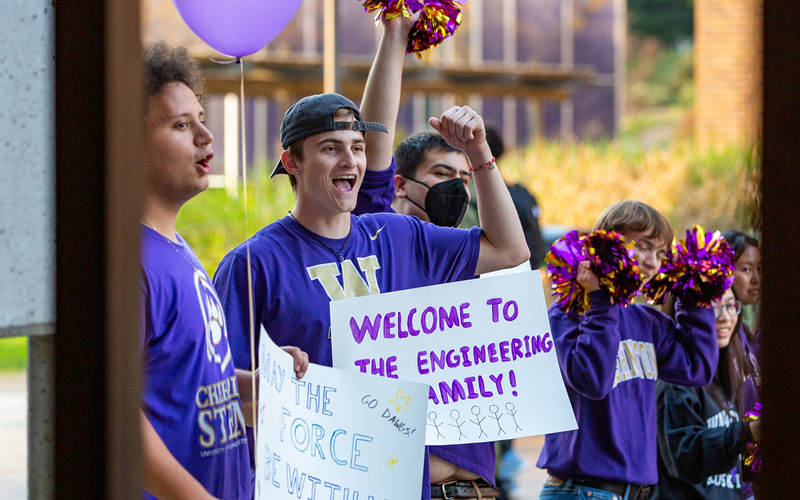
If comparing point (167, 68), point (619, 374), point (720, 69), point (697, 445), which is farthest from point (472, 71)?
point (167, 68)

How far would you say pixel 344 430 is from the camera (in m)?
1.91

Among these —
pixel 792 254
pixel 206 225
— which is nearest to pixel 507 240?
pixel 792 254

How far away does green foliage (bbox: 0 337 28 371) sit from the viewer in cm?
904

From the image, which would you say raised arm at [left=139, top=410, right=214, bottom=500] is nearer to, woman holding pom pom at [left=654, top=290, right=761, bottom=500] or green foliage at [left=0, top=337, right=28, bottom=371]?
woman holding pom pom at [left=654, top=290, right=761, bottom=500]

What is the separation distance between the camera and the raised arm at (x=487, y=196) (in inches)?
88.6

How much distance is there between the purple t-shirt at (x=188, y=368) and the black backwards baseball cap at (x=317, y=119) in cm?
48

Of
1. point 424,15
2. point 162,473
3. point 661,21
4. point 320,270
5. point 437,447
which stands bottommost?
point 437,447

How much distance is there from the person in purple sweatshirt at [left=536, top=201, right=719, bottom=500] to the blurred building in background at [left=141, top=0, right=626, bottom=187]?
22.5 ft

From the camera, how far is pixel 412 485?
6.24ft

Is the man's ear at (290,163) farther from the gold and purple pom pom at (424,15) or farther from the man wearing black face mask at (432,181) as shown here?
the man wearing black face mask at (432,181)

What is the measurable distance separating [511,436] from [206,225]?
6.47m

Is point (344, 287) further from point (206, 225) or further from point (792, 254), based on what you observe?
point (206, 225)

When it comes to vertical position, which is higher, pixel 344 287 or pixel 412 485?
pixel 344 287

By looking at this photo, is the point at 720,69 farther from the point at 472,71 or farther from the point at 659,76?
the point at 659,76
